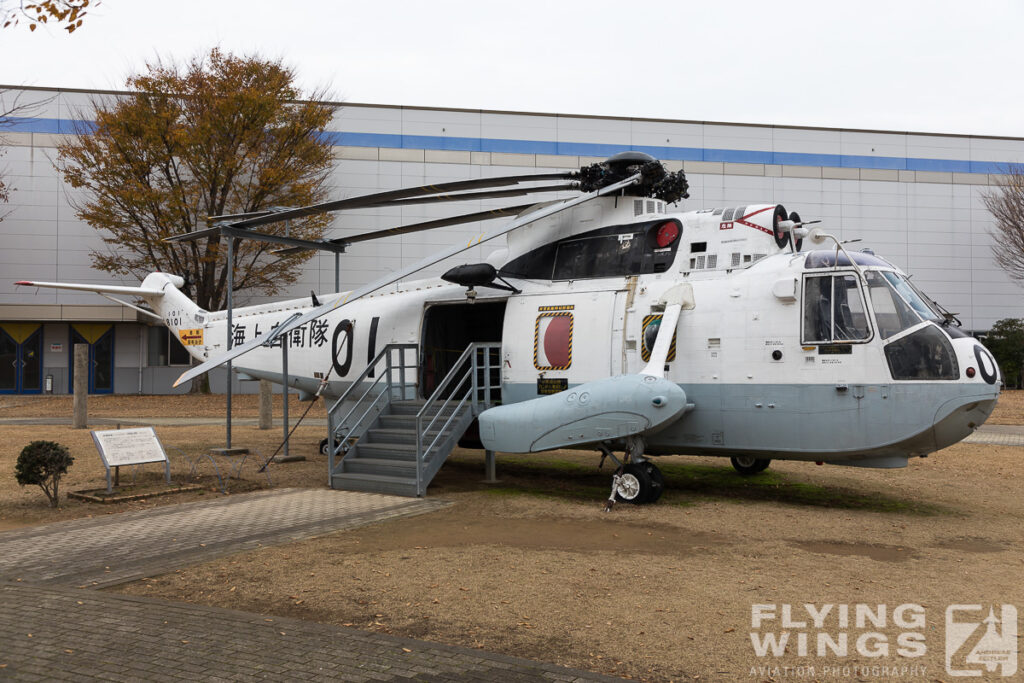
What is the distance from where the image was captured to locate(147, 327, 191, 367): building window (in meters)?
35.5

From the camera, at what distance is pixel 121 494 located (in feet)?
36.4

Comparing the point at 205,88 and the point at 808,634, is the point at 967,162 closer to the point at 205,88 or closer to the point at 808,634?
the point at 205,88

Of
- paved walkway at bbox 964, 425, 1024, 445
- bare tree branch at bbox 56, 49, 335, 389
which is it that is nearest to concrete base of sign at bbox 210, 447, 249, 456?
bare tree branch at bbox 56, 49, 335, 389

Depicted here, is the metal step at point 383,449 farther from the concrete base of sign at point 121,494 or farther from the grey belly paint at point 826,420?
the grey belly paint at point 826,420

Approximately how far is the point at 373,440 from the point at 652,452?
4328 millimetres

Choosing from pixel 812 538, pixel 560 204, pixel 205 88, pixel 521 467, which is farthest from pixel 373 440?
pixel 205 88

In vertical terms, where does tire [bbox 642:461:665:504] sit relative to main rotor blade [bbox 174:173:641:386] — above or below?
below

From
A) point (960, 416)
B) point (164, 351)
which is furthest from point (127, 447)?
point (164, 351)

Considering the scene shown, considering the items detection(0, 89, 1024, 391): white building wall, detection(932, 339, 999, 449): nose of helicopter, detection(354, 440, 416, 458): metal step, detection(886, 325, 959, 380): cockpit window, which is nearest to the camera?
detection(932, 339, 999, 449): nose of helicopter

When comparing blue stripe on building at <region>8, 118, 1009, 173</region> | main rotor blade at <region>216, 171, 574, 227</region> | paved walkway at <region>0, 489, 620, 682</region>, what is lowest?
paved walkway at <region>0, 489, 620, 682</region>

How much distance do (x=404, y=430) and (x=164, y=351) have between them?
27240mm

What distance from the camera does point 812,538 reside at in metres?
8.80

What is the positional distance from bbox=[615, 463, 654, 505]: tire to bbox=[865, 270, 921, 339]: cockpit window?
3.46m

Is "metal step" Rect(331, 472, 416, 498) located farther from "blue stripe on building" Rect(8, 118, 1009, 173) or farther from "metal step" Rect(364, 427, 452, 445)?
"blue stripe on building" Rect(8, 118, 1009, 173)
